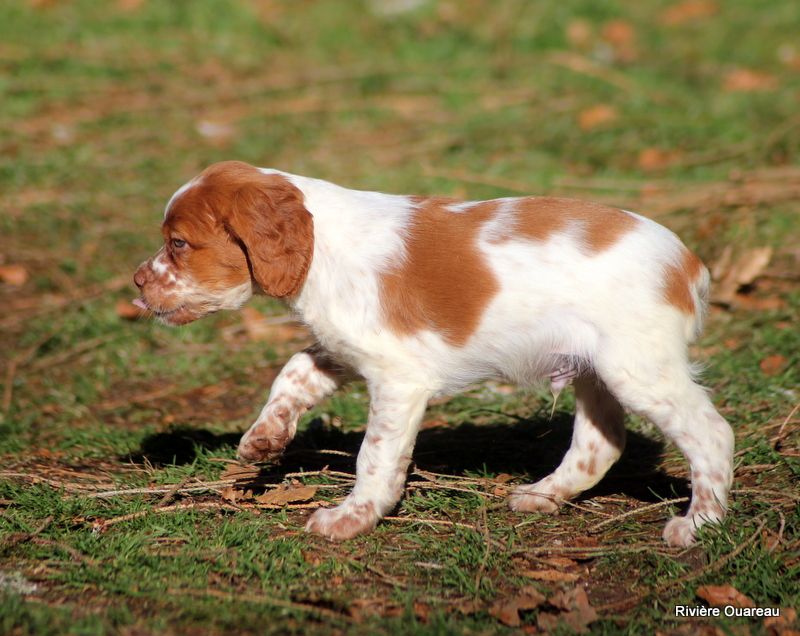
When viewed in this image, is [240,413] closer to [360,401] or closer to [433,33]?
[360,401]

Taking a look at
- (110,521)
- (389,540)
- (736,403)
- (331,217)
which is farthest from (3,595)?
(736,403)

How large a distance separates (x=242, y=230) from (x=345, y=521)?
1.20 metres

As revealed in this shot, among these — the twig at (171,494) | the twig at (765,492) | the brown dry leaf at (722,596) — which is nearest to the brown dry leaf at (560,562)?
the brown dry leaf at (722,596)

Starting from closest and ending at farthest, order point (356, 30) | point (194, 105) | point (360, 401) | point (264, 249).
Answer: point (264, 249) → point (360, 401) → point (194, 105) → point (356, 30)

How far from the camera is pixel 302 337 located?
6805mm

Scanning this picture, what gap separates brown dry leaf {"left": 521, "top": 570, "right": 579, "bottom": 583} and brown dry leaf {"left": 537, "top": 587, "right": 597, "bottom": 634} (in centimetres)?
11

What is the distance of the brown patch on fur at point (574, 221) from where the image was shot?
402 cm

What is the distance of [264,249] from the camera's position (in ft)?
13.3

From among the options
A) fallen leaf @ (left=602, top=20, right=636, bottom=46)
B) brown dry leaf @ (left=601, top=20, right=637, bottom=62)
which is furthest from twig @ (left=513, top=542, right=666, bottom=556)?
fallen leaf @ (left=602, top=20, right=636, bottom=46)

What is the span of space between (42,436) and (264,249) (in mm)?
2174

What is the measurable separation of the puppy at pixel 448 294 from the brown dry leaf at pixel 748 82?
21.8 ft

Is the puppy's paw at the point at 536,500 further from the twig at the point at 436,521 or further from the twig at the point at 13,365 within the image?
the twig at the point at 13,365

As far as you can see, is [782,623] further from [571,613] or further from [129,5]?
[129,5]

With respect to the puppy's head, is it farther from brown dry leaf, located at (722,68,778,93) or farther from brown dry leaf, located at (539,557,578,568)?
brown dry leaf, located at (722,68,778,93)
